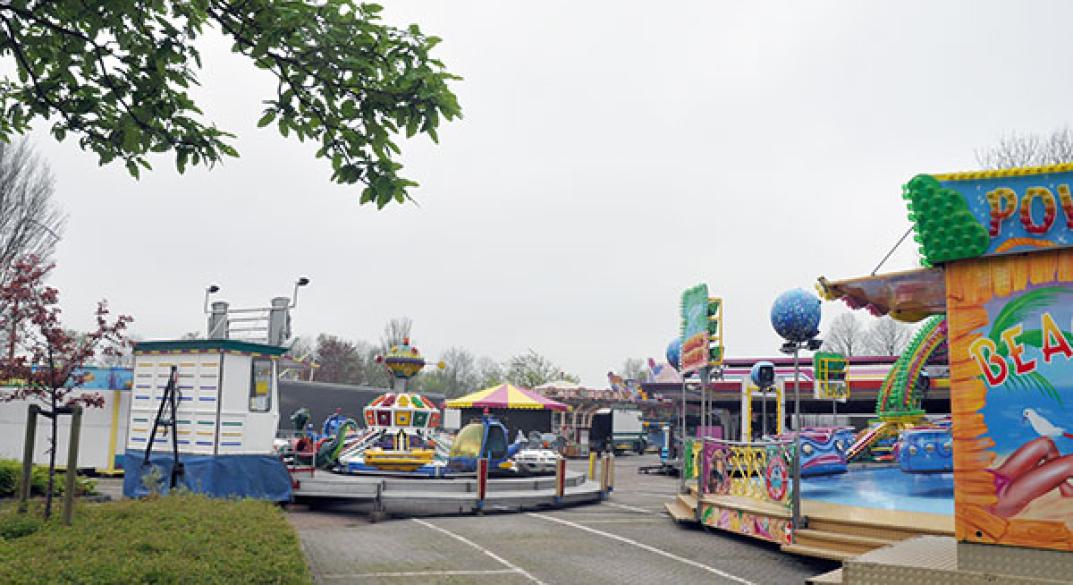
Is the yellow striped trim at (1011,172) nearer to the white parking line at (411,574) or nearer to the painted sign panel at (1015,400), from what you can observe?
the painted sign panel at (1015,400)

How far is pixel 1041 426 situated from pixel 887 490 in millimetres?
7606

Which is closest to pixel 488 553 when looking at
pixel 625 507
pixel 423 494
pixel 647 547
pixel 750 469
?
pixel 647 547

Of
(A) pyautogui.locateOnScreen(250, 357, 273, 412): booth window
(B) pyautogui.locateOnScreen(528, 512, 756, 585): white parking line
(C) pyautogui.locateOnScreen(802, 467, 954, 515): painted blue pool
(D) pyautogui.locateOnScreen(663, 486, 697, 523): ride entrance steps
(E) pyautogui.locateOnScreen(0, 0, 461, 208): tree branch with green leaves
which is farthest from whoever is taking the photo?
(A) pyautogui.locateOnScreen(250, 357, 273, 412): booth window

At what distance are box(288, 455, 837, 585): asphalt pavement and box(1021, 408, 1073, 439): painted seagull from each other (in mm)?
4290

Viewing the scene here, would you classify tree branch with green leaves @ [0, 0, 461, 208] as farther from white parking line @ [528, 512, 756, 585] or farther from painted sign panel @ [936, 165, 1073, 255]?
white parking line @ [528, 512, 756, 585]

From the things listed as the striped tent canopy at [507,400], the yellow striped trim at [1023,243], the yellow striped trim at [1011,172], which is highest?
the yellow striped trim at [1011,172]

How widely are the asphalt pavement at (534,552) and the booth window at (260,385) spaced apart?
79.7 inches

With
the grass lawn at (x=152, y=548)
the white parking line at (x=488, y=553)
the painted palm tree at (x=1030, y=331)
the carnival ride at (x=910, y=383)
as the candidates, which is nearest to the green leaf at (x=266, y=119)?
the grass lawn at (x=152, y=548)

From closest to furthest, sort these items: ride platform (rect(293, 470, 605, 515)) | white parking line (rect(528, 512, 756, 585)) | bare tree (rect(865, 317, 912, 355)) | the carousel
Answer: white parking line (rect(528, 512, 756, 585)), ride platform (rect(293, 470, 605, 515)), the carousel, bare tree (rect(865, 317, 912, 355))

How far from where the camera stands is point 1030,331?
5043 millimetres

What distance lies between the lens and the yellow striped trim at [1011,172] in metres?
4.98

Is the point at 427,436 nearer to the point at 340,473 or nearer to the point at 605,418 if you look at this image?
the point at 340,473

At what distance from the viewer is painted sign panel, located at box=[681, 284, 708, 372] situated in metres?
13.2

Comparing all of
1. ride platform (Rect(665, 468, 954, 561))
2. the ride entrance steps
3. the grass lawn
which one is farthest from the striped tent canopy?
the grass lawn
